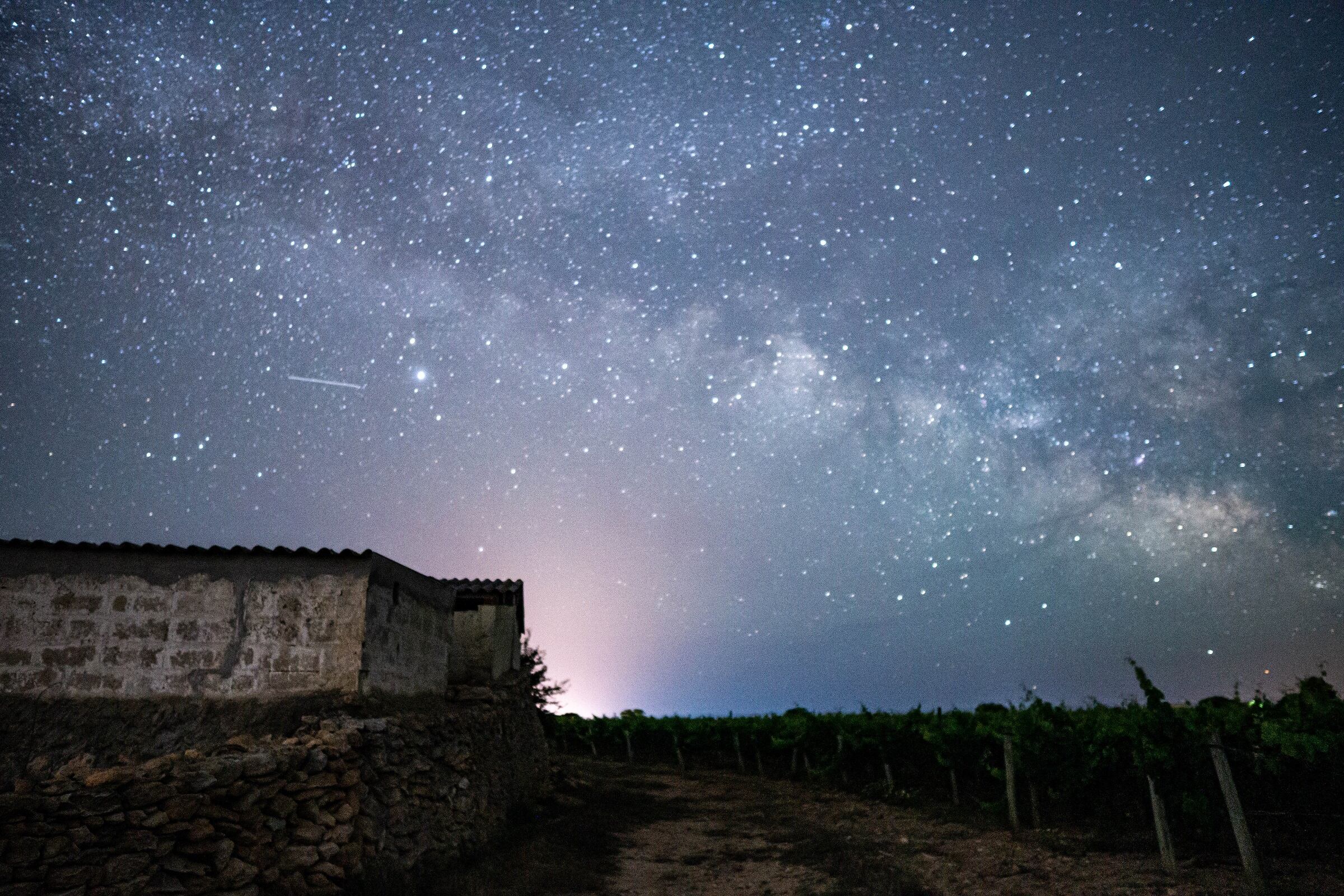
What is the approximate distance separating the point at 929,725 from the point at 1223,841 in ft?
32.3

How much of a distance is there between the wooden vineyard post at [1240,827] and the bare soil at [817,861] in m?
0.44

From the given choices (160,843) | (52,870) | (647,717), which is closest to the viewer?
(52,870)

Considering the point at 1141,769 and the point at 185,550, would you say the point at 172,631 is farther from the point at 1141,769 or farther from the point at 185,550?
the point at 1141,769

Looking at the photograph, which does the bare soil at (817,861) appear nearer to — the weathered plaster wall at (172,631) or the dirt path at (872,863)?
the dirt path at (872,863)

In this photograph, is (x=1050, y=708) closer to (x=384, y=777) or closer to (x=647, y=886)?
(x=647, y=886)

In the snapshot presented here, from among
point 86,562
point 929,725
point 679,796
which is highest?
point 86,562

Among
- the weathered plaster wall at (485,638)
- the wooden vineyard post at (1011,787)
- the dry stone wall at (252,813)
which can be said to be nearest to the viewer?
the dry stone wall at (252,813)

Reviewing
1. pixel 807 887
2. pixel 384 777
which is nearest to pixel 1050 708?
pixel 807 887

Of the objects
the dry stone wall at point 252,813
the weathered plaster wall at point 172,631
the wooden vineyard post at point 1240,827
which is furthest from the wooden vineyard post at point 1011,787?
the weathered plaster wall at point 172,631

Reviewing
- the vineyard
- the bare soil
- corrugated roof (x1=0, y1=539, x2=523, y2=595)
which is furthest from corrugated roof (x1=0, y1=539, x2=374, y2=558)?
the vineyard

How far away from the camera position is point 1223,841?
11273 millimetres

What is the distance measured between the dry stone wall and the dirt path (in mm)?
3415

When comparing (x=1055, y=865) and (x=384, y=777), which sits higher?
(x=384, y=777)

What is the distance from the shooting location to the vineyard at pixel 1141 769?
11.0 meters
